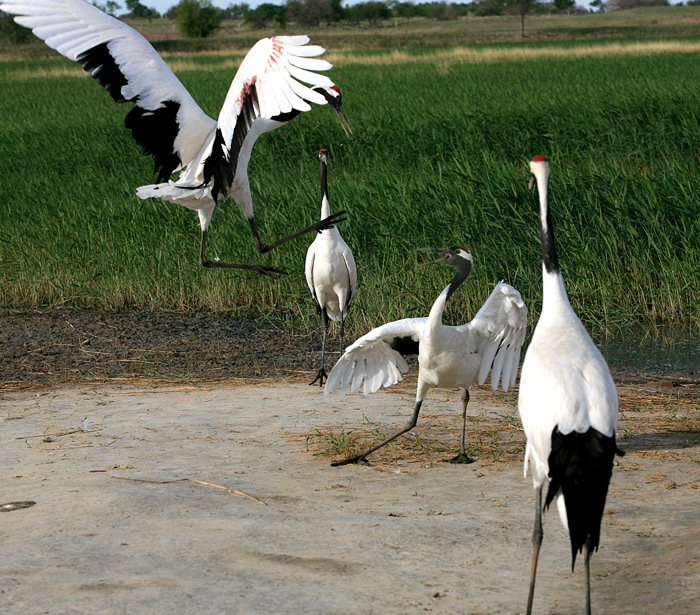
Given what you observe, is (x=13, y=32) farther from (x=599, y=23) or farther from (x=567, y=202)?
(x=567, y=202)

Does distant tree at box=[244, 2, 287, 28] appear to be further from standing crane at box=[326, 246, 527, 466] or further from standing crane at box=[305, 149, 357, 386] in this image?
standing crane at box=[326, 246, 527, 466]

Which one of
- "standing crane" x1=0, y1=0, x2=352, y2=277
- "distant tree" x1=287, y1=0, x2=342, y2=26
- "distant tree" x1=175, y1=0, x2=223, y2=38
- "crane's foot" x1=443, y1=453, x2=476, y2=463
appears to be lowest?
"crane's foot" x1=443, y1=453, x2=476, y2=463

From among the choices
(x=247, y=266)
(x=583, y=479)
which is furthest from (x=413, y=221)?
(x=583, y=479)

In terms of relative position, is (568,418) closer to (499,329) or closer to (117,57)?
(499,329)

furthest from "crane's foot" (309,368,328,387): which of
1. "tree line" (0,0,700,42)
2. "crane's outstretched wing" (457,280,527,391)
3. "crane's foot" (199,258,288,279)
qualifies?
"tree line" (0,0,700,42)

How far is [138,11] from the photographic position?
101375 millimetres

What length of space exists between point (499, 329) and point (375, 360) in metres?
→ 0.75

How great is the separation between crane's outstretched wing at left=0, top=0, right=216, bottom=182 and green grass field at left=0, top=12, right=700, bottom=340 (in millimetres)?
2768

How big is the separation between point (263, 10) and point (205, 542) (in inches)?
3307

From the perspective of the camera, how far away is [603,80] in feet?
76.2

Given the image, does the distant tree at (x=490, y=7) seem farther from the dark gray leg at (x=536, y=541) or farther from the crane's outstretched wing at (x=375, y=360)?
the dark gray leg at (x=536, y=541)

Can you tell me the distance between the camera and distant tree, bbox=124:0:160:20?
9819 centimetres

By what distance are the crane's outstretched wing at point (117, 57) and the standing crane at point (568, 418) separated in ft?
10.4

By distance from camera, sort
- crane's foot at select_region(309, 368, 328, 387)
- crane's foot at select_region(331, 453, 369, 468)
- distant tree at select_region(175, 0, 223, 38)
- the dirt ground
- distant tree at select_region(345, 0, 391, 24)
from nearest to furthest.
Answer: the dirt ground → crane's foot at select_region(331, 453, 369, 468) → crane's foot at select_region(309, 368, 328, 387) → distant tree at select_region(175, 0, 223, 38) → distant tree at select_region(345, 0, 391, 24)
